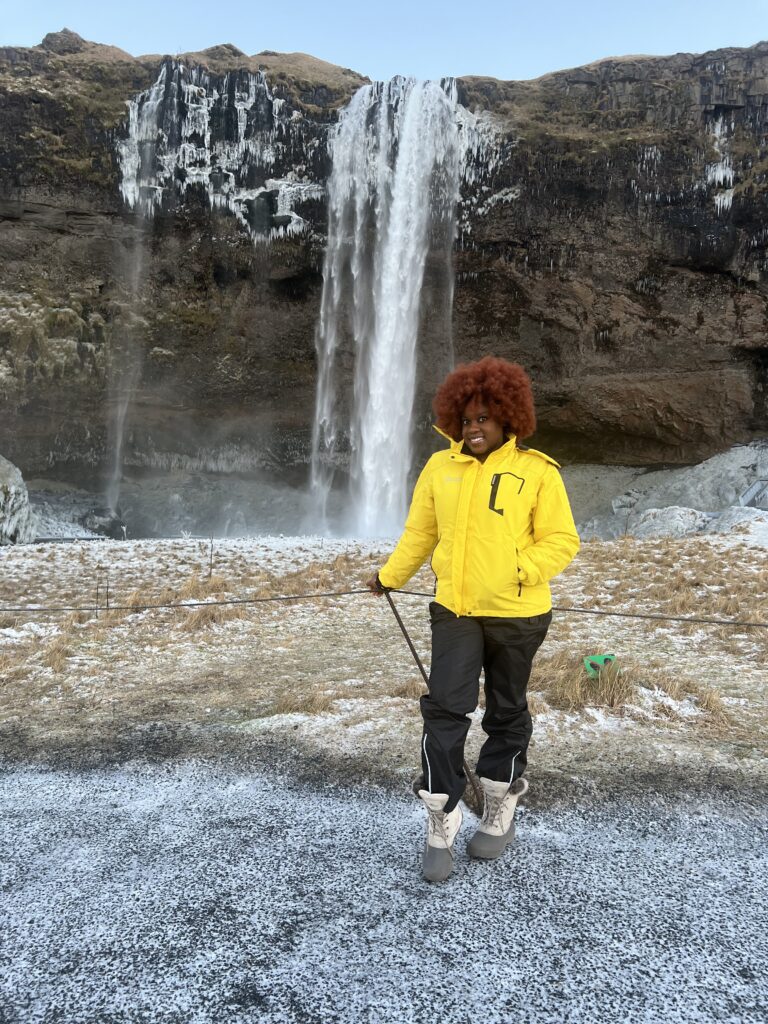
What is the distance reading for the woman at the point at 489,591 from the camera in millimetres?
2791

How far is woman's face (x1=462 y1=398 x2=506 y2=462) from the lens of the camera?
295cm

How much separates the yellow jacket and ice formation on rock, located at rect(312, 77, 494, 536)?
73.2 ft

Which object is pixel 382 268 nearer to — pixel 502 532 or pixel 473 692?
pixel 502 532

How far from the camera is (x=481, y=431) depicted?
9.70 feet

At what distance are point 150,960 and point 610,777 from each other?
99.6 inches

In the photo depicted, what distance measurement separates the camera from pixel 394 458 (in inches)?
1021

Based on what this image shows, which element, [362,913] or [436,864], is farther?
[436,864]

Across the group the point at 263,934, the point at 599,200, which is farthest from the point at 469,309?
the point at 263,934

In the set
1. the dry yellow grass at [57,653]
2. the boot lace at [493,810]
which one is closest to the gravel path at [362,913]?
the boot lace at [493,810]

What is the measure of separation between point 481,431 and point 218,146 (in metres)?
24.0

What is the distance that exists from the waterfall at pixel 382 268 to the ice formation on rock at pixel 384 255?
0.04 metres

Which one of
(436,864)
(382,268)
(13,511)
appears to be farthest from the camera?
(382,268)

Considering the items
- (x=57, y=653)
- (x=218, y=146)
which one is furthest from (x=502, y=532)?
(x=218, y=146)

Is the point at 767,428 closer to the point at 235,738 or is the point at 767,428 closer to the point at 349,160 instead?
the point at 349,160
